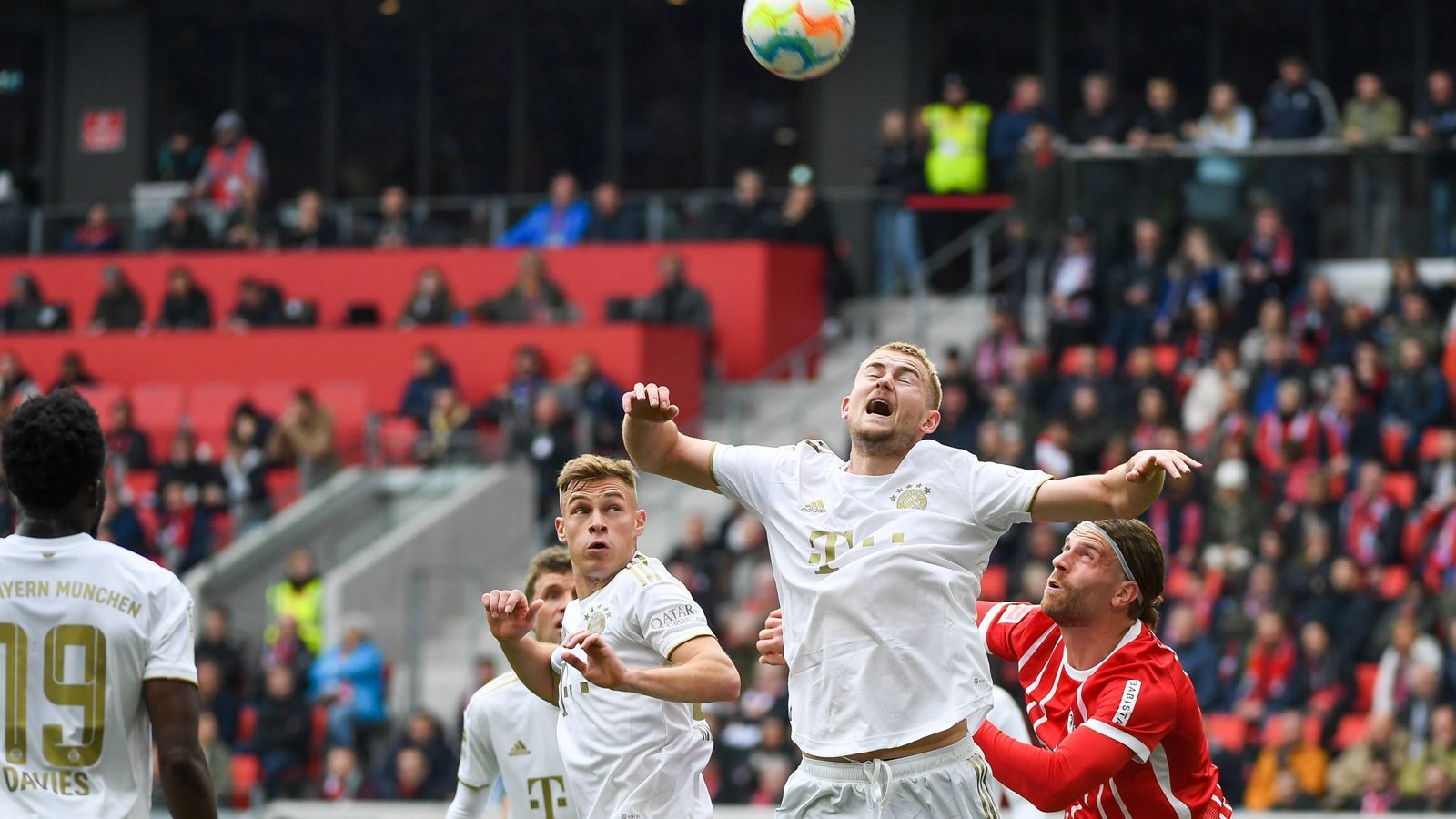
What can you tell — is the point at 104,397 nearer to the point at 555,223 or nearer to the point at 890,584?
the point at 555,223

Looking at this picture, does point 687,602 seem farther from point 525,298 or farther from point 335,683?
point 525,298

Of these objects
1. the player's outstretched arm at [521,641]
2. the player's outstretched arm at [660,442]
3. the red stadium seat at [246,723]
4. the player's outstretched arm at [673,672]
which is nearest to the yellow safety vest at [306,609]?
the red stadium seat at [246,723]

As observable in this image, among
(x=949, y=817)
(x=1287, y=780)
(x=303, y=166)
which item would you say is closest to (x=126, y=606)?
(x=949, y=817)

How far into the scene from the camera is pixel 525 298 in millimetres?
20922

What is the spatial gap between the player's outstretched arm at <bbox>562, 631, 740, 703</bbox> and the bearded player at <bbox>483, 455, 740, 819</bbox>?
0.04 ft

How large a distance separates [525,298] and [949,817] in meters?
15.2

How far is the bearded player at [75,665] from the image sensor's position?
5.20m

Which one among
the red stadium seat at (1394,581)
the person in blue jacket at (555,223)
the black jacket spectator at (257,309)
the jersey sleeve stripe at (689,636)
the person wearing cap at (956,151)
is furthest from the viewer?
the person in blue jacket at (555,223)

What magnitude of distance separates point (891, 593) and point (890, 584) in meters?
0.03

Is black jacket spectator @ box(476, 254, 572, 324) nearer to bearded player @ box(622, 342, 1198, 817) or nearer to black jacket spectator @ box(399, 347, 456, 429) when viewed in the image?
black jacket spectator @ box(399, 347, 456, 429)

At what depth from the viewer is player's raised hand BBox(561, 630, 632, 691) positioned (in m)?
5.82

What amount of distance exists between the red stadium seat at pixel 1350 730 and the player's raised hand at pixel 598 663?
29.9 ft

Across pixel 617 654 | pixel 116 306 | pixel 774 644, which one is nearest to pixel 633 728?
pixel 617 654

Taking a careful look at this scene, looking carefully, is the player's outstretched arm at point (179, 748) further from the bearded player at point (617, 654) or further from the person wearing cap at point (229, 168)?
the person wearing cap at point (229, 168)
